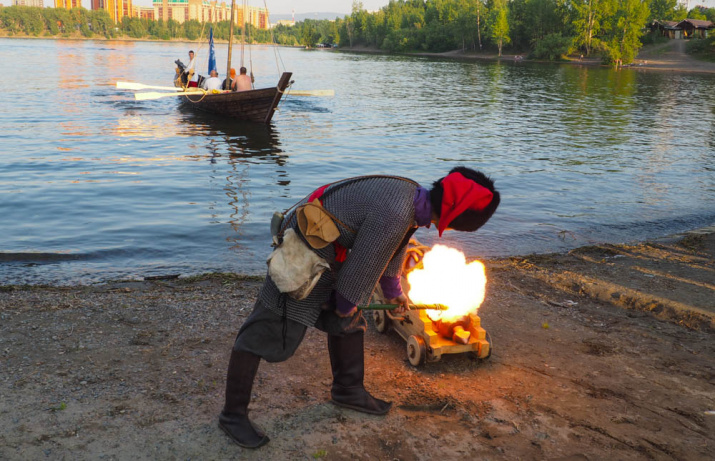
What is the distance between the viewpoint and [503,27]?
92812 millimetres

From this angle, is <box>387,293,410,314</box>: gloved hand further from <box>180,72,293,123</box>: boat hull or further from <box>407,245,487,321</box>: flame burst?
<box>180,72,293,123</box>: boat hull

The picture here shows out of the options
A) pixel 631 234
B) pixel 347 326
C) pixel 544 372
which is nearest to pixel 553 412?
pixel 544 372

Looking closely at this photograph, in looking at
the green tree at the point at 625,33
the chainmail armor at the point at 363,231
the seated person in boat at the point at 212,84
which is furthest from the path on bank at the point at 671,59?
the chainmail armor at the point at 363,231

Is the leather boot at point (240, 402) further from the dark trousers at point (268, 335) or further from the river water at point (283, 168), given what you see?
the river water at point (283, 168)

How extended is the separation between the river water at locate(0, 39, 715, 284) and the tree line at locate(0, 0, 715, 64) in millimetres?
25314

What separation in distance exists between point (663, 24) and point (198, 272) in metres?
96.9

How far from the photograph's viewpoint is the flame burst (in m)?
4.66

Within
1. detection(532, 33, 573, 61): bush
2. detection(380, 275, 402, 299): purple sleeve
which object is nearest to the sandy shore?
detection(532, 33, 573, 61): bush

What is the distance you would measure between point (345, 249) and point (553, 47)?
9029cm

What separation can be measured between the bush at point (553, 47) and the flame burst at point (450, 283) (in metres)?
87.6

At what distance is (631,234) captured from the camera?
10375mm

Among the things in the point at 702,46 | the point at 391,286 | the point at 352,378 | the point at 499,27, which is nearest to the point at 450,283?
the point at 391,286

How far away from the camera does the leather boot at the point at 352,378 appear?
3.94 m

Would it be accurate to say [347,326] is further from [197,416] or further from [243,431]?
[197,416]
